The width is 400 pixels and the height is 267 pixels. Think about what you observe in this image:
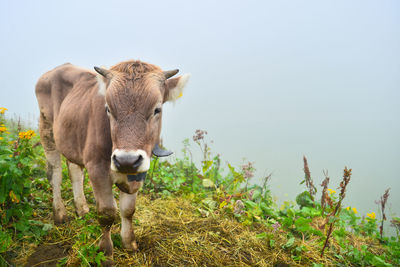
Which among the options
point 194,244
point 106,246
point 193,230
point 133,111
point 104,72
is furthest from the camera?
point 193,230

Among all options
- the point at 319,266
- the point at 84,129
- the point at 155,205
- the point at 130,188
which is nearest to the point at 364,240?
the point at 319,266

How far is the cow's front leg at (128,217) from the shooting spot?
2930 millimetres

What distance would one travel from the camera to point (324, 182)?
3.68 m

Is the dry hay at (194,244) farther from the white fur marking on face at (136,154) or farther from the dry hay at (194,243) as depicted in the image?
the white fur marking on face at (136,154)

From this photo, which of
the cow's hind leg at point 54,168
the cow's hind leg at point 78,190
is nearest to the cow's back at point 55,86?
the cow's hind leg at point 54,168

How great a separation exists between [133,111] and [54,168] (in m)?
2.49

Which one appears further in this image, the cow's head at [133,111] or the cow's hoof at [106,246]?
the cow's hoof at [106,246]

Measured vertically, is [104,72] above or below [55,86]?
above

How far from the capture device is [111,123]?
230 cm

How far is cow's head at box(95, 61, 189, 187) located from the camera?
6.70ft

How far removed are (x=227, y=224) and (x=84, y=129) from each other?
7.50 ft

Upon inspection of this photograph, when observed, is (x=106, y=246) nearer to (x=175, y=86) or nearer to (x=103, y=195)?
(x=103, y=195)

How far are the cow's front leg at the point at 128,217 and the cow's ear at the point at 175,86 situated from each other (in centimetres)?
121

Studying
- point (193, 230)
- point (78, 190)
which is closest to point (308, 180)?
point (193, 230)
